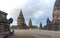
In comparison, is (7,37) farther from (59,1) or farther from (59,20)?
(59,1)

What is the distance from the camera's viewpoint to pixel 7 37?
91.9ft

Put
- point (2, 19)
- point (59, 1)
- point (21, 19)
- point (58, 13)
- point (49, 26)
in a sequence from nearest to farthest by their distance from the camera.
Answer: point (2, 19) → point (49, 26) → point (58, 13) → point (59, 1) → point (21, 19)

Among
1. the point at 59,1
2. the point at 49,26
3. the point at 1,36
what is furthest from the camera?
the point at 59,1

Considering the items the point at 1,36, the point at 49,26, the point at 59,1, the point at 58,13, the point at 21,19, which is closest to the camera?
the point at 1,36

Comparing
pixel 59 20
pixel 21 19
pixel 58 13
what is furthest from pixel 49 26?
pixel 21 19

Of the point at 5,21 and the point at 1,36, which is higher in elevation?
the point at 5,21

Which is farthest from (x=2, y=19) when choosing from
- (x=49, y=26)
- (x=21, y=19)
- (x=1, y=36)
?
(x=21, y=19)

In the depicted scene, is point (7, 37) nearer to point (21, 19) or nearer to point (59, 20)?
point (59, 20)

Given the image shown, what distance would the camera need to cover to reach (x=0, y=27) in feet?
90.4

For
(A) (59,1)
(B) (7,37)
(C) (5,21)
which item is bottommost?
(B) (7,37)

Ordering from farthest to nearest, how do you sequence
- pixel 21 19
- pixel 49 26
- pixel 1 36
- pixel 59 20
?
pixel 21 19 < pixel 59 20 < pixel 49 26 < pixel 1 36

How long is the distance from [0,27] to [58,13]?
101 meters

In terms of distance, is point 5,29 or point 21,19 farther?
point 21,19

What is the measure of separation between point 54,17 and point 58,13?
333cm
